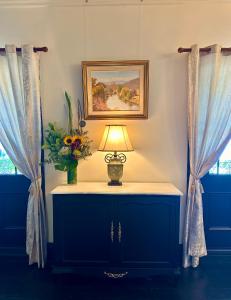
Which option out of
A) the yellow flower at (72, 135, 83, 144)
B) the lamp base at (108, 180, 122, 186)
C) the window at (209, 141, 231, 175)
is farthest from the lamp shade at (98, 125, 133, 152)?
the window at (209, 141, 231, 175)

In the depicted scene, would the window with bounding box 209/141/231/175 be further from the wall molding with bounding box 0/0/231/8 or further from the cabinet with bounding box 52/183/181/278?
the wall molding with bounding box 0/0/231/8

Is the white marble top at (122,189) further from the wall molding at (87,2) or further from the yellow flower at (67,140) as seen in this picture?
the wall molding at (87,2)

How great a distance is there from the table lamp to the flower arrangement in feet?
0.63

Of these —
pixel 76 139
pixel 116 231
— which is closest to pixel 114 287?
pixel 116 231

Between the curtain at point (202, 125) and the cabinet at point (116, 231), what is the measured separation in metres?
0.33

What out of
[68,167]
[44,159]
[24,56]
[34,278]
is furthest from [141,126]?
[34,278]

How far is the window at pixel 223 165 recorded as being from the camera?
283cm

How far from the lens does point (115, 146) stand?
2.54 metres

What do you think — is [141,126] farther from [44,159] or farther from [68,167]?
[44,159]

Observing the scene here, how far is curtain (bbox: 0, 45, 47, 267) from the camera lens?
2.61 m

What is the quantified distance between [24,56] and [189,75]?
1.55 m

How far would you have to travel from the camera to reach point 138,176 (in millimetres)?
2844

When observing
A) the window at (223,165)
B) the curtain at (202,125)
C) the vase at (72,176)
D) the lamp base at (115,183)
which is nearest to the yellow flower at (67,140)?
the vase at (72,176)

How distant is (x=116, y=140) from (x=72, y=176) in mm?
570
